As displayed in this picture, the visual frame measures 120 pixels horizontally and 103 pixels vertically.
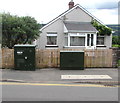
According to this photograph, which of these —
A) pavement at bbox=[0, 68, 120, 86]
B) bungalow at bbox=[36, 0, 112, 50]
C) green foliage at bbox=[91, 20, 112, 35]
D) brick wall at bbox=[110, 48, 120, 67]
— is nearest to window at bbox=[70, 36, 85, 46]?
bungalow at bbox=[36, 0, 112, 50]

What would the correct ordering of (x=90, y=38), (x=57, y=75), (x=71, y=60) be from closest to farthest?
(x=57, y=75) → (x=71, y=60) → (x=90, y=38)

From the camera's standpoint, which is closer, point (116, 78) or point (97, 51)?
point (116, 78)

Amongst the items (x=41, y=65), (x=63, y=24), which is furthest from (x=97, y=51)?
(x=63, y=24)

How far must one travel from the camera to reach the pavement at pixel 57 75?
8742mm

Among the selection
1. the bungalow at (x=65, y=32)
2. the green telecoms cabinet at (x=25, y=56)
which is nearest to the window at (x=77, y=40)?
the bungalow at (x=65, y=32)

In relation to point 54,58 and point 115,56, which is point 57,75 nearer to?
point 54,58

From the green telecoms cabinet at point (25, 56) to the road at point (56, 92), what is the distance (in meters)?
2.57

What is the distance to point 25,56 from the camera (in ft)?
35.2

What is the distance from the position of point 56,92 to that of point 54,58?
4742 mm

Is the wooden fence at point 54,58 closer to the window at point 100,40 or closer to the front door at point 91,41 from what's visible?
the front door at point 91,41

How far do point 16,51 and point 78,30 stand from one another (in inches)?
428

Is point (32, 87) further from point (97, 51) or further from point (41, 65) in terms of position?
point (97, 51)

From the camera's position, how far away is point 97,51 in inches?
464

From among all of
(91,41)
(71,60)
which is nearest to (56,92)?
(71,60)
